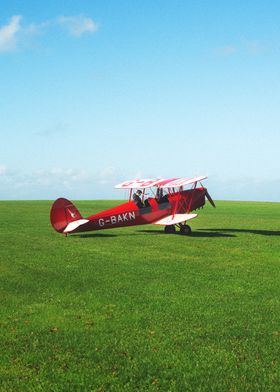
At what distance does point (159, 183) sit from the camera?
2869cm

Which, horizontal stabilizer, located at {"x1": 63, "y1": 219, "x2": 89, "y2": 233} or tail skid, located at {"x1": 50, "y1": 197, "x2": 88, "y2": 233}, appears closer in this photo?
horizontal stabilizer, located at {"x1": 63, "y1": 219, "x2": 89, "y2": 233}

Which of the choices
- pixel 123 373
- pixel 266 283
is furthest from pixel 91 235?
pixel 123 373

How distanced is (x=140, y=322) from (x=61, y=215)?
54.3ft

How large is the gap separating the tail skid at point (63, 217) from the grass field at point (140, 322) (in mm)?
6153

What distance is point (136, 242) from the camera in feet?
76.6

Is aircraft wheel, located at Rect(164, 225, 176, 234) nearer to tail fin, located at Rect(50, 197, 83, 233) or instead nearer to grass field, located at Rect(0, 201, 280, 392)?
tail fin, located at Rect(50, 197, 83, 233)

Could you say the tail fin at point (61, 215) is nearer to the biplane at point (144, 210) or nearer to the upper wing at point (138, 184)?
the biplane at point (144, 210)

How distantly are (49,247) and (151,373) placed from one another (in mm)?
15028

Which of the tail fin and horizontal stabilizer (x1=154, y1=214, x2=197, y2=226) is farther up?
the tail fin

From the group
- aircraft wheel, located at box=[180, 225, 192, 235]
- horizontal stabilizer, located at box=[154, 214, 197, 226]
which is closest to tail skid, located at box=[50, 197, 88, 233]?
horizontal stabilizer, located at box=[154, 214, 197, 226]

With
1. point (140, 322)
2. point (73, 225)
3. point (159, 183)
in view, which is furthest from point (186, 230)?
point (140, 322)

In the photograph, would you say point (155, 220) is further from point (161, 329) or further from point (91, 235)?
point (161, 329)

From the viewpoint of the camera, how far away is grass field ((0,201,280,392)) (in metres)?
7.06

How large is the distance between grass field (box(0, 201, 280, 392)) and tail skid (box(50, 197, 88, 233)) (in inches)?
242
